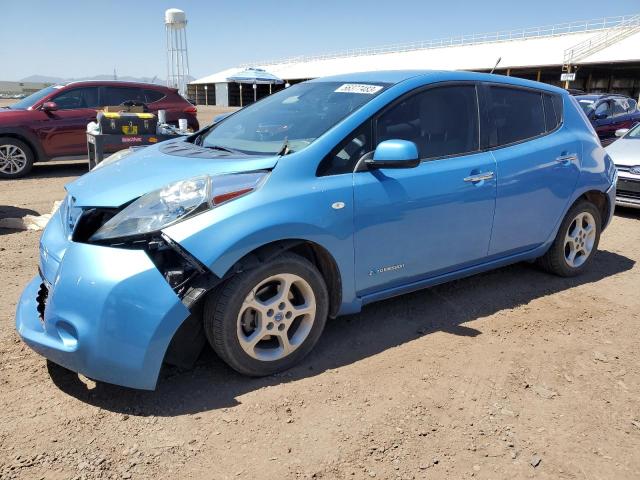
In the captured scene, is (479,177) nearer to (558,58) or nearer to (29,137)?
(29,137)

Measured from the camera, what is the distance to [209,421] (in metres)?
2.51

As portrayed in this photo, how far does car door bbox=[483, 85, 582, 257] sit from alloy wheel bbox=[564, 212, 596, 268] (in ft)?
1.23

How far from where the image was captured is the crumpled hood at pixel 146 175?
271 centimetres

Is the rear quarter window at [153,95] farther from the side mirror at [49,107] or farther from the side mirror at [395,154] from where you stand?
the side mirror at [395,154]

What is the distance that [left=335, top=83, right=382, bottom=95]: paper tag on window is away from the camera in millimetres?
3361

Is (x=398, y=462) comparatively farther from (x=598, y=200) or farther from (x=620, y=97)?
(x=620, y=97)

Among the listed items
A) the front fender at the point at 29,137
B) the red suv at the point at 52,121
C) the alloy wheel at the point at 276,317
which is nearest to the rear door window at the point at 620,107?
the red suv at the point at 52,121

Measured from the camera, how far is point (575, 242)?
4570 millimetres

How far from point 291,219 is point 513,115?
2.22m

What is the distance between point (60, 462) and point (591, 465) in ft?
7.69

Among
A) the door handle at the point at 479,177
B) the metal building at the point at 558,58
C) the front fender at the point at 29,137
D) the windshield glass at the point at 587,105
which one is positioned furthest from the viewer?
the metal building at the point at 558,58

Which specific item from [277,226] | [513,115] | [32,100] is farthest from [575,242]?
[32,100]

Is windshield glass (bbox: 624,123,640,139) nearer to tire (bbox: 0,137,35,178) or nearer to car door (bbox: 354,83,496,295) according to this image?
car door (bbox: 354,83,496,295)

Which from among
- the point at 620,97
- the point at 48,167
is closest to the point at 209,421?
the point at 48,167
